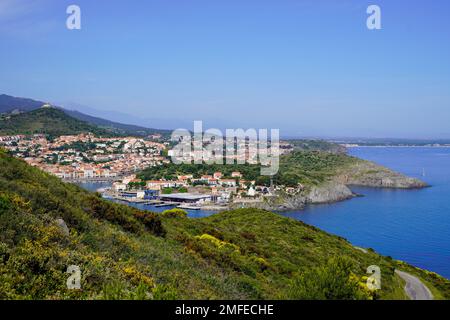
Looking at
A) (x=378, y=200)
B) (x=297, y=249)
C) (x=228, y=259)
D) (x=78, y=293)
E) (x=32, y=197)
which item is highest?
(x=32, y=197)

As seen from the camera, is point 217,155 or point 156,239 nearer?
point 156,239

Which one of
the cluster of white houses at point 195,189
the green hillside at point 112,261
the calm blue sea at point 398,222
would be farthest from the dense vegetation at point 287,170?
the green hillside at point 112,261

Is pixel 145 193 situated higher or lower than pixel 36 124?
lower

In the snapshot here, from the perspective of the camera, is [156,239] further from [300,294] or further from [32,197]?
[300,294]

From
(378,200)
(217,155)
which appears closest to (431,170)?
(378,200)

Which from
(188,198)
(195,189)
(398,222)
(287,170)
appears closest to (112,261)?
(398,222)

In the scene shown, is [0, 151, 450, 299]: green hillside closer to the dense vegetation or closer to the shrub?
the shrub

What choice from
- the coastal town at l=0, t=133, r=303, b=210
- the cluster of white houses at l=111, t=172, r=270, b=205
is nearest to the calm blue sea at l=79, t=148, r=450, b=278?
the coastal town at l=0, t=133, r=303, b=210

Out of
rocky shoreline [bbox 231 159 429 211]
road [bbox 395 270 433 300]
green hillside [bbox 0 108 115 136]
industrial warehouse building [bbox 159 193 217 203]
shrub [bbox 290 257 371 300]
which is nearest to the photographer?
shrub [bbox 290 257 371 300]
